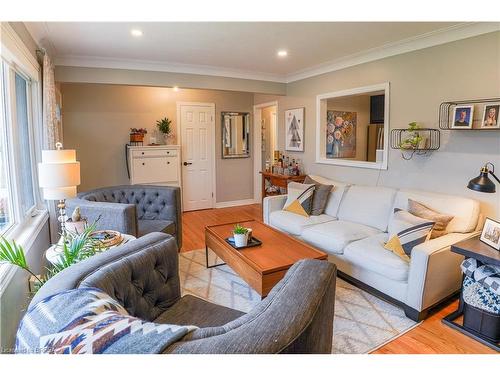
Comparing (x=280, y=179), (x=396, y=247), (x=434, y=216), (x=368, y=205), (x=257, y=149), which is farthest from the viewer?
(x=257, y=149)

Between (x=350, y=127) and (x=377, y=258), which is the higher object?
(x=350, y=127)

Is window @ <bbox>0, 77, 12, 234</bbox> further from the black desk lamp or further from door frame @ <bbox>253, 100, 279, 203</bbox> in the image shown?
door frame @ <bbox>253, 100, 279, 203</bbox>

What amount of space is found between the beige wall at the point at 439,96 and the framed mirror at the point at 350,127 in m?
0.65

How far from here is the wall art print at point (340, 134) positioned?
207 inches

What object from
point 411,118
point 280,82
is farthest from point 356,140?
point 411,118

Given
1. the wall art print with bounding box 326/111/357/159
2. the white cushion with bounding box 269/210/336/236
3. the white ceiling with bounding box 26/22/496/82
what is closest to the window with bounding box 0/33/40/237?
the white ceiling with bounding box 26/22/496/82

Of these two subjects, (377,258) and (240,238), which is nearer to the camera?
(377,258)

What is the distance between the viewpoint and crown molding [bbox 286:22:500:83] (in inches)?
110

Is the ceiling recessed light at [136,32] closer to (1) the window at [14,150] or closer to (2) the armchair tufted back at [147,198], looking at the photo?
(1) the window at [14,150]

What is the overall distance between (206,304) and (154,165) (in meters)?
4.06

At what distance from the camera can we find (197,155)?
606 cm

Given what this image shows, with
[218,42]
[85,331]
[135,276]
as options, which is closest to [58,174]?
[135,276]

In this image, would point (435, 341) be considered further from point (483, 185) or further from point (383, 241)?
point (483, 185)
